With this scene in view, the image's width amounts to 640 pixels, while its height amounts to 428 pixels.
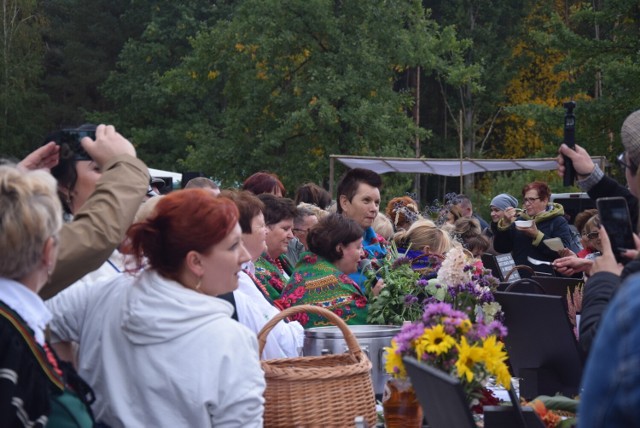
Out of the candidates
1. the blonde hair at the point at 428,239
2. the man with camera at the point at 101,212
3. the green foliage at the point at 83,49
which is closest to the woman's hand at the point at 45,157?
the man with camera at the point at 101,212

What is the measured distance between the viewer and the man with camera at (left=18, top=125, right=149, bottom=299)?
2848 mm

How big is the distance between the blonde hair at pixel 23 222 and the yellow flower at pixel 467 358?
1.24 metres

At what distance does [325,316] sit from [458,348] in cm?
67

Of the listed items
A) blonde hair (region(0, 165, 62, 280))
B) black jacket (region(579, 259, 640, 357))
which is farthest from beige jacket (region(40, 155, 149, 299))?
black jacket (region(579, 259, 640, 357))

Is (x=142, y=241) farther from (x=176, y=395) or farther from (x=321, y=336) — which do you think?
(x=321, y=336)

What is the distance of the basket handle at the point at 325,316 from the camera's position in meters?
3.49

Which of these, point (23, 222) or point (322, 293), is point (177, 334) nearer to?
point (23, 222)

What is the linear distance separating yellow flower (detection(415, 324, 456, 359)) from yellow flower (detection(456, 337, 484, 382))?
37 millimetres

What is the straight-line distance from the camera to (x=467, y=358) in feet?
9.96

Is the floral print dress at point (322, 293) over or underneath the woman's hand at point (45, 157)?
underneath

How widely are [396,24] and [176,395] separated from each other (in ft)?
74.6

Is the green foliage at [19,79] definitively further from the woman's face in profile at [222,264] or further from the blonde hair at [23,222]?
the blonde hair at [23,222]

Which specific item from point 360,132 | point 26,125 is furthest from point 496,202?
point 26,125

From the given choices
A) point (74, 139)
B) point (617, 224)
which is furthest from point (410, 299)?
point (74, 139)
